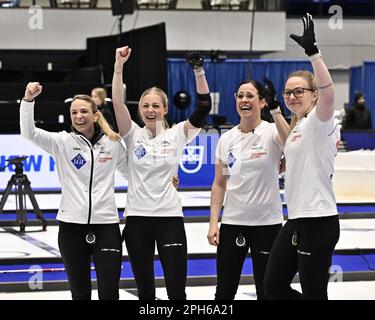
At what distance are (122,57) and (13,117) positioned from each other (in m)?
10.4

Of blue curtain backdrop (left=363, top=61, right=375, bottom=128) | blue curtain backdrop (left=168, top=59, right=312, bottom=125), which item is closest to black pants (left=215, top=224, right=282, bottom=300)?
blue curtain backdrop (left=168, top=59, right=312, bottom=125)

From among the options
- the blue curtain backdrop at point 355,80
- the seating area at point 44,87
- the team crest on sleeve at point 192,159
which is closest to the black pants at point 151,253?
the team crest on sleeve at point 192,159

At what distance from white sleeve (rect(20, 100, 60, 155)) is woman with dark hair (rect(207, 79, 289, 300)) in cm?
106

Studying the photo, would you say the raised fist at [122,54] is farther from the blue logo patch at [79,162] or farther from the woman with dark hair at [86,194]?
the blue logo patch at [79,162]

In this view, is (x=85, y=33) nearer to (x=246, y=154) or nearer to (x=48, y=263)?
(x=48, y=263)

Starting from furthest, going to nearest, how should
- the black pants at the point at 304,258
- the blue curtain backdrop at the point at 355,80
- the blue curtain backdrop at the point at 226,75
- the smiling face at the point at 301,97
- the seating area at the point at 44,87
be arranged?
the blue curtain backdrop at the point at 355,80 → the blue curtain backdrop at the point at 226,75 → the seating area at the point at 44,87 → the smiling face at the point at 301,97 → the black pants at the point at 304,258

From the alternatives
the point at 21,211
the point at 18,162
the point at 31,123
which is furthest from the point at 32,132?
the point at 21,211

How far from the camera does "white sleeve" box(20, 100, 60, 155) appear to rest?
491 cm

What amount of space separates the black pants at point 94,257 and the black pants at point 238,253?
0.59 m

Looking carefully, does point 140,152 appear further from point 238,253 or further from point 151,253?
point 238,253

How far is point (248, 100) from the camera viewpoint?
4.76 meters

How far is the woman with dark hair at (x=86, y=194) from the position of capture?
186 inches
